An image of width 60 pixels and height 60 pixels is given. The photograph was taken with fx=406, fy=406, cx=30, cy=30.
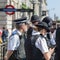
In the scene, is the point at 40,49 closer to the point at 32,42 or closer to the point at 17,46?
the point at 32,42

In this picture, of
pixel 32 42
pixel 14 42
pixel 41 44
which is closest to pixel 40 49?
pixel 41 44

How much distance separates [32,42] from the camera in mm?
7113

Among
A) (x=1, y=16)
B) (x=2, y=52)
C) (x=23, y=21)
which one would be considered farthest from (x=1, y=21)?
(x=23, y=21)

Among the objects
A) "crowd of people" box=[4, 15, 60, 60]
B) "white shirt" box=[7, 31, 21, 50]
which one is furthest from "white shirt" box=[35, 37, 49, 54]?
"white shirt" box=[7, 31, 21, 50]

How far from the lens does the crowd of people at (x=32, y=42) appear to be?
23.0 ft

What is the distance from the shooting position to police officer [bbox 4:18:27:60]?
26.1 ft

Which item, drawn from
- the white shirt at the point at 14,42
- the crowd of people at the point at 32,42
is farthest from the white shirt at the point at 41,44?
the white shirt at the point at 14,42

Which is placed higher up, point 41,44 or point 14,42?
point 41,44

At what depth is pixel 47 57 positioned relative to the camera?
7.00 m

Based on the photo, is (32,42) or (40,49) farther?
(32,42)

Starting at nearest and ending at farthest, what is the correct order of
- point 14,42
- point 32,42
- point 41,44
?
point 41,44
point 32,42
point 14,42

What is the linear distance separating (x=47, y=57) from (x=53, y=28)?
299 cm

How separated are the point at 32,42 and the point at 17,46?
97 cm

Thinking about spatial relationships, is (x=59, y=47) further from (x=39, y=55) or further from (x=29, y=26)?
(x=29, y=26)
